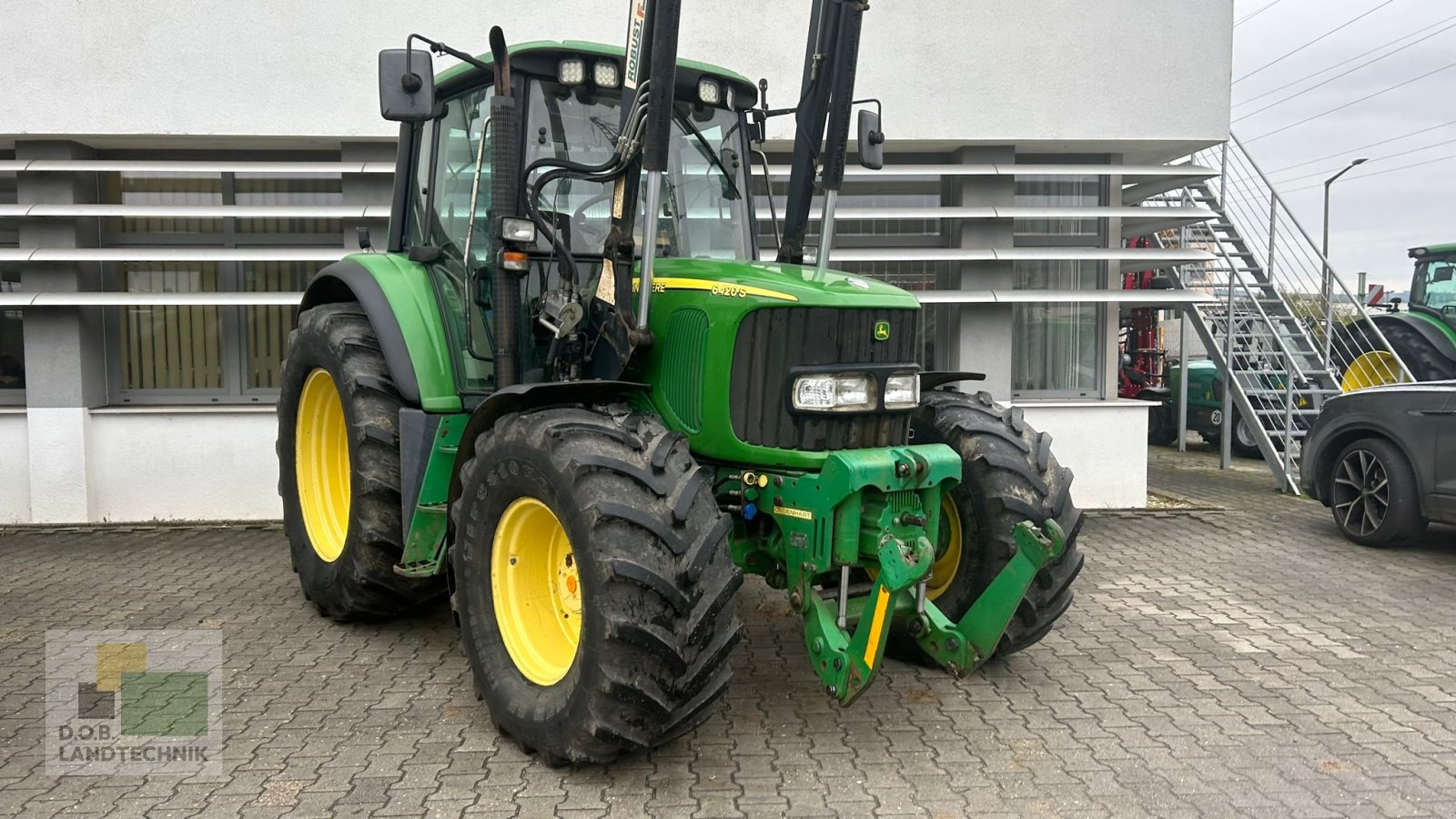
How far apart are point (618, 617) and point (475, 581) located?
919 millimetres

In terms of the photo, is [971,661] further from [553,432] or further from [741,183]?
[741,183]

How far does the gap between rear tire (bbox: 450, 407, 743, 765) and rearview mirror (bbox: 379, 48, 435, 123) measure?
1284 millimetres

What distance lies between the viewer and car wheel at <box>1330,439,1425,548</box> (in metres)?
7.48

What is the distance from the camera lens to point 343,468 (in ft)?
18.8

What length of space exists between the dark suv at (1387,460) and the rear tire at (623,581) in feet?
19.9

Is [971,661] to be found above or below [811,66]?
below

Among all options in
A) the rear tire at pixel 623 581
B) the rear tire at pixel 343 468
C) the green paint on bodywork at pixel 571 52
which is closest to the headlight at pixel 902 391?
the rear tire at pixel 623 581

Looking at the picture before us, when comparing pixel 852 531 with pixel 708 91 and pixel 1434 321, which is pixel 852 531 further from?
pixel 1434 321

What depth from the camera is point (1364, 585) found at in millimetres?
6648

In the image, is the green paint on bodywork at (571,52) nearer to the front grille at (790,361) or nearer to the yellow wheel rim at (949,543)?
the front grille at (790,361)

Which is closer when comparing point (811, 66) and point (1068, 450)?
point (811, 66)

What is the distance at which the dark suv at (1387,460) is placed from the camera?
7.32 m

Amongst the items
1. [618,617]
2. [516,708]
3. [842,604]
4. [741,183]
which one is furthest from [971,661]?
[741,183]

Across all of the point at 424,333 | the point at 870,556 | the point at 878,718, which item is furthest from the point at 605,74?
the point at 878,718
